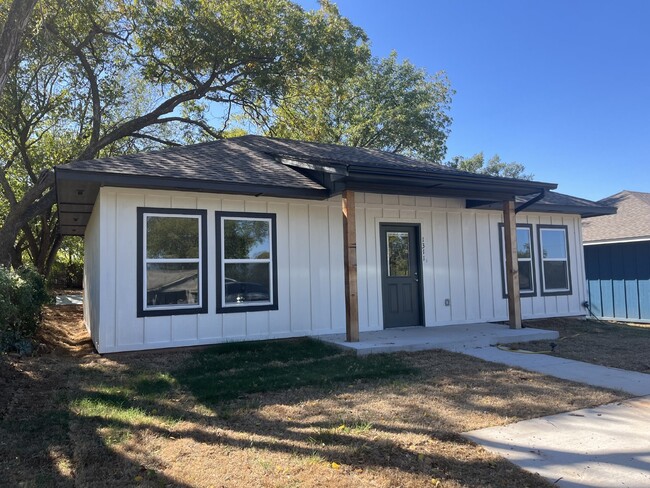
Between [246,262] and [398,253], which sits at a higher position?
[398,253]

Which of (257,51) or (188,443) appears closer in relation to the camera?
(188,443)

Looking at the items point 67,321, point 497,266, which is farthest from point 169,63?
point 497,266

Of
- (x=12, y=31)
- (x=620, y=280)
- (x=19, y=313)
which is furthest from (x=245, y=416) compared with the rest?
(x=620, y=280)

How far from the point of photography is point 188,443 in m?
3.78

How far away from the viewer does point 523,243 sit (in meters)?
11.3

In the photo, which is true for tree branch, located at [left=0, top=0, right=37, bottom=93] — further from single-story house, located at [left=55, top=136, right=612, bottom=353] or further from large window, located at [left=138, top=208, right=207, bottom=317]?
large window, located at [left=138, top=208, right=207, bottom=317]

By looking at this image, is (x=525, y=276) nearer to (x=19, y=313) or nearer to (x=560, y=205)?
(x=560, y=205)

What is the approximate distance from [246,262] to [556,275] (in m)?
7.91

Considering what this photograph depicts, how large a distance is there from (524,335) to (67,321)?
12.8m

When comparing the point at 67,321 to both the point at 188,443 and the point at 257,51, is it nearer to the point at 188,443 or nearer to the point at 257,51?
the point at 257,51

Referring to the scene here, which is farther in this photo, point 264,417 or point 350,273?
point 350,273

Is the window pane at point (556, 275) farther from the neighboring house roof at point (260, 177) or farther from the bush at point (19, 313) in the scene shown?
the bush at point (19, 313)

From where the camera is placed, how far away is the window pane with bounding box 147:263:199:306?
299 inches

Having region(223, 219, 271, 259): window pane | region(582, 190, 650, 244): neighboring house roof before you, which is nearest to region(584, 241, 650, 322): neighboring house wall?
region(582, 190, 650, 244): neighboring house roof
